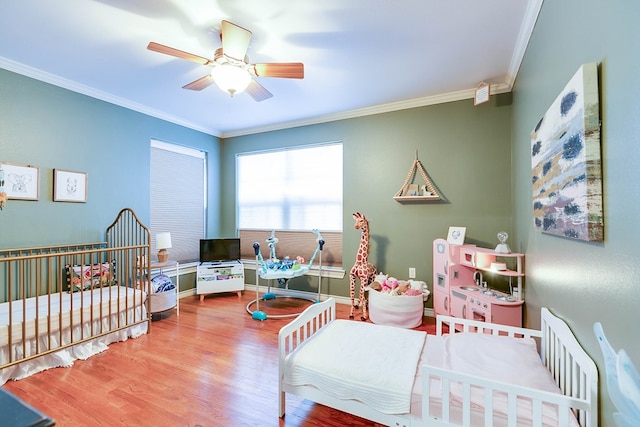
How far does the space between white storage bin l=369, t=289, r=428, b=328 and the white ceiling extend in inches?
89.5

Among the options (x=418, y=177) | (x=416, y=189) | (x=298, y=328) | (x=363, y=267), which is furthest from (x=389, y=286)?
(x=298, y=328)

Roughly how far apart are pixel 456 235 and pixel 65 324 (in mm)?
3772

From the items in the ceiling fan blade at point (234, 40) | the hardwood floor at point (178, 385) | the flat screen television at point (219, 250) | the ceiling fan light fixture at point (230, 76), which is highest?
the ceiling fan blade at point (234, 40)

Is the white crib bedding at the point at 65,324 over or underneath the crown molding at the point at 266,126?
underneath

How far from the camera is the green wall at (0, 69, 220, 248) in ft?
8.49

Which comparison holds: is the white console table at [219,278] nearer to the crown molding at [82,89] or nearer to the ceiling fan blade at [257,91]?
the crown molding at [82,89]

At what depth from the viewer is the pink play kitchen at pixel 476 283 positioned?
2416mm

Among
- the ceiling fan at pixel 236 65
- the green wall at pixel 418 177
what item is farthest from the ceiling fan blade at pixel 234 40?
the green wall at pixel 418 177

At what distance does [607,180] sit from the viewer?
98cm

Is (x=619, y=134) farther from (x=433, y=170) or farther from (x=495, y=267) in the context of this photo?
(x=433, y=170)

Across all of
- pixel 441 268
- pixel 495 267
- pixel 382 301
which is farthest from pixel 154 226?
pixel 495 267

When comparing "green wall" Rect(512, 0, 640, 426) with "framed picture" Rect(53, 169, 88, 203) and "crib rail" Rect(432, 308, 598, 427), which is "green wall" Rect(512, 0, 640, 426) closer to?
"crib rail" Rect(432, 308, 598, 427)

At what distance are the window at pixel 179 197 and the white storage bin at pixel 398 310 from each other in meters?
2.97

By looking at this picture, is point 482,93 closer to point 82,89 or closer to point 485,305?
point 485,305
